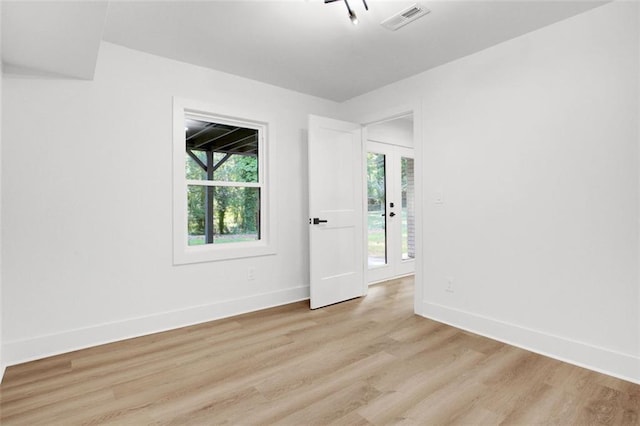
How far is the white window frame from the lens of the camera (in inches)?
120

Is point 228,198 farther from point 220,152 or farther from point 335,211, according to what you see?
point 335,211

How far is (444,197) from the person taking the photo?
3156 millimetres

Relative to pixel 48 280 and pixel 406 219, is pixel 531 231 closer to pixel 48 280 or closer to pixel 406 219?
pixel 406 219

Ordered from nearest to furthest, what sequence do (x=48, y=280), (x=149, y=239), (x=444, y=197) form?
(x=48, y=280) → (x=149, y=239) → (x=444, y=197)

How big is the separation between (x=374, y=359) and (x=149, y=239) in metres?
2.09

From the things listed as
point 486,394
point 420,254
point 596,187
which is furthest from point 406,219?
point 486,394

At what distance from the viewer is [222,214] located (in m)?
3.49

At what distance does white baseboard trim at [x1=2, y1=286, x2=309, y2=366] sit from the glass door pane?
5.70 feet

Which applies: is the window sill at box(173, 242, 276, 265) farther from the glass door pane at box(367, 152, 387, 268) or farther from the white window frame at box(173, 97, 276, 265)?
the glass door pane at box(367, 152, 387, 268)

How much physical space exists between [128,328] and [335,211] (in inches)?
89.5

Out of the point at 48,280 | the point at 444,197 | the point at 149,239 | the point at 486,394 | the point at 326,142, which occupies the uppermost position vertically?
the point at 326,142

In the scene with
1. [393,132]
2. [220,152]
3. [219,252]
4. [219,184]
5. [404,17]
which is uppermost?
[404,17]

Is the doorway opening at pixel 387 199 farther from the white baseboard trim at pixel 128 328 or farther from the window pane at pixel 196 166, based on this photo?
the window pane at pixel 196 166

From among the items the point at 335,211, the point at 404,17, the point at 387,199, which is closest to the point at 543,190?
the point at 404,17
